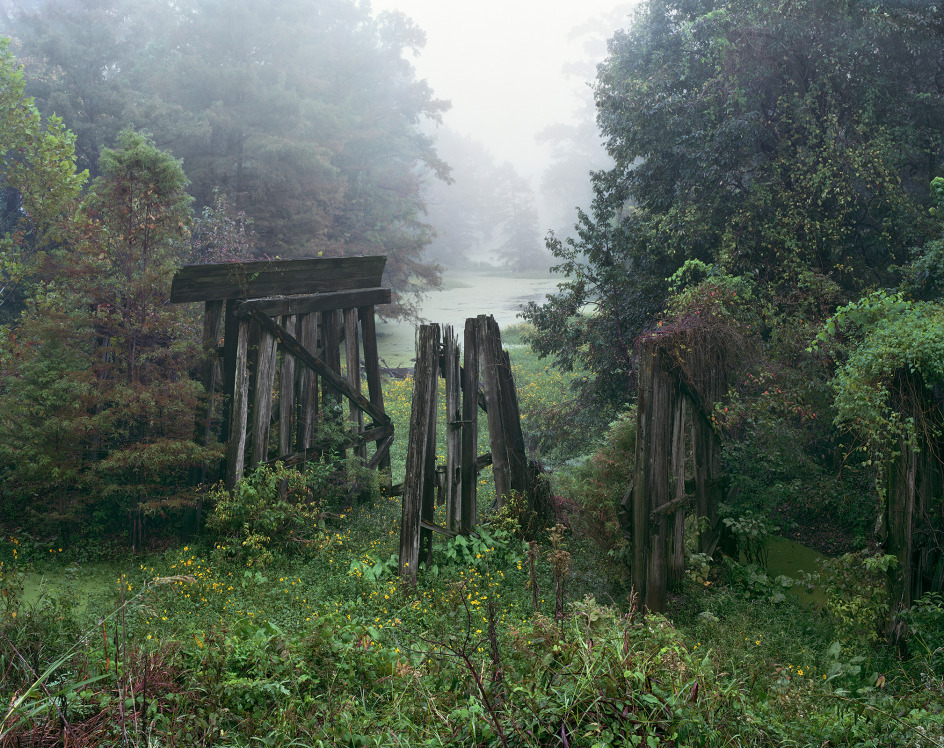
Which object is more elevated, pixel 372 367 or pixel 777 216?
pixel 777 216

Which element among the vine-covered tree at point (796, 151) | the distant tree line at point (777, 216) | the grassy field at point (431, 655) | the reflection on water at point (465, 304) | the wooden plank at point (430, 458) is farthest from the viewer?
the reflection on water at point (465, 304)

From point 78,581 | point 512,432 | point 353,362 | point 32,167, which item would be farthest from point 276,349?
point 32,167

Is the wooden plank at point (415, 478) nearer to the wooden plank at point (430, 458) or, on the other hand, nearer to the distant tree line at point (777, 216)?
the wooden plank at point (430, 458)

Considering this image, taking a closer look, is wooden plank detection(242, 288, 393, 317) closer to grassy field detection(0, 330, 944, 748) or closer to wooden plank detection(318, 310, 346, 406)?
wooden plank detection(318, 310, 346, 406)

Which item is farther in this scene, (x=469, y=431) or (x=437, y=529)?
(x=469, y=431)

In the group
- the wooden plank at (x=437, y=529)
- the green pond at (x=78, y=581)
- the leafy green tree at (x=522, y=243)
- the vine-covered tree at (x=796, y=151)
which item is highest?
the leafy green tree at (x=522, y=243)

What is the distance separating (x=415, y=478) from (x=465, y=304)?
3162 centimetres

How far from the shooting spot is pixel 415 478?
665 centimetres

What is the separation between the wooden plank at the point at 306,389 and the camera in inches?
345

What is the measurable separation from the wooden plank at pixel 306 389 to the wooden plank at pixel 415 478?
2502mm

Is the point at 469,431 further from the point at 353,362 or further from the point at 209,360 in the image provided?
the point at 209,360

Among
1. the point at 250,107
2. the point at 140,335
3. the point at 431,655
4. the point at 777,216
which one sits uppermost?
the point at 250,107

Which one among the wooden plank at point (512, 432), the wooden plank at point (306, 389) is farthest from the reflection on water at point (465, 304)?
the wooden plank at point (512, 432)

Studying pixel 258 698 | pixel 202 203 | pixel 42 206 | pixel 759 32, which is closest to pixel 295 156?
pixel 202 203
